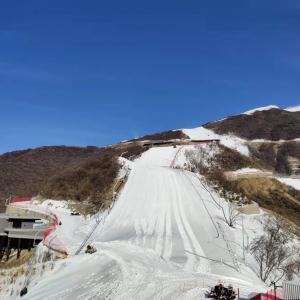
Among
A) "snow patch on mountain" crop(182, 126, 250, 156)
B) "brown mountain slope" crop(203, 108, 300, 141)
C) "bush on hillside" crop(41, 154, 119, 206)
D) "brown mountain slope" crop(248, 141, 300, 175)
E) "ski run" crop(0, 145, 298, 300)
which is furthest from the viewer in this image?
"brown mountain slope" crop(203, 108, 300, 141)

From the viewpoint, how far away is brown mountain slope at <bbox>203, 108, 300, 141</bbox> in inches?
4139

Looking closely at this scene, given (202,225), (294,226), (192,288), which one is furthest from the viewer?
(294,226)

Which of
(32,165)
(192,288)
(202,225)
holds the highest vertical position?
(32,165)

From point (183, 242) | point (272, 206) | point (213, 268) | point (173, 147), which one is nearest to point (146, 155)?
point (173, 147)

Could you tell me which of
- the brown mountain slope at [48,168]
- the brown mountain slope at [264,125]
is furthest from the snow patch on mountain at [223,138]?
the brown mountain slope at [48,168]

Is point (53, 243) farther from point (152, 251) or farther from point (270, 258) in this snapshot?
point (270, 258)

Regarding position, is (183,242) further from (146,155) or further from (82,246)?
(146,155)

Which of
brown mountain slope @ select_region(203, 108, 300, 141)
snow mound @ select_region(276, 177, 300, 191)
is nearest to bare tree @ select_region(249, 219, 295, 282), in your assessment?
snow mound @ select_region(276, 177, 300, 191)

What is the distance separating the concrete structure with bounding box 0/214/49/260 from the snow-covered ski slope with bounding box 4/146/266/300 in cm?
293

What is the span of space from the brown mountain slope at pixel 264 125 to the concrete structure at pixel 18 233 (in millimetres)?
77704

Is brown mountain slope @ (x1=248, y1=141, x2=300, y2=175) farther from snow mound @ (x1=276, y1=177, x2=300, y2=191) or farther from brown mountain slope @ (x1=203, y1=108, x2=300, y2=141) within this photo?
snow mound @ (x1=276, y1=177, x2=300, y2=191)

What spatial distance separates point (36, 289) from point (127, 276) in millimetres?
5182

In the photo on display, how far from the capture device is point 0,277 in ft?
91.4

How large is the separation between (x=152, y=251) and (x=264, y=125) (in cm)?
9906
